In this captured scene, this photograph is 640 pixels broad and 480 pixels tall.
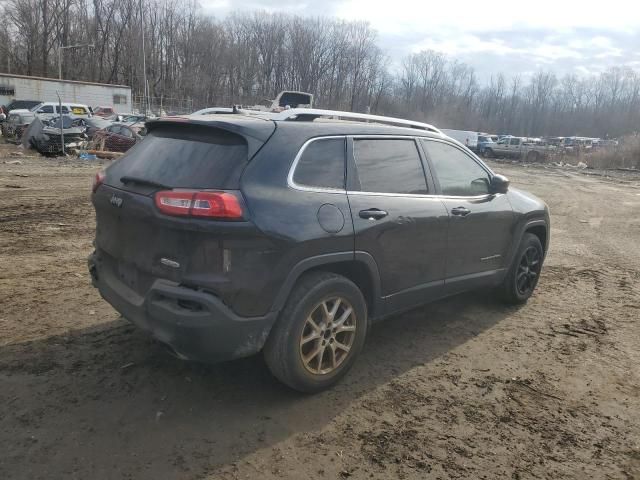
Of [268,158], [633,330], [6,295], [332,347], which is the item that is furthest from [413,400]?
[6,295]

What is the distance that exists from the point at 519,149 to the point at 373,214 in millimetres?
39858

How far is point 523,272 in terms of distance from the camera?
5371 mm

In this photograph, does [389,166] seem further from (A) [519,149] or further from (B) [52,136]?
(A) [519,149]

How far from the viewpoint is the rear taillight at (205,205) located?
2918 mm

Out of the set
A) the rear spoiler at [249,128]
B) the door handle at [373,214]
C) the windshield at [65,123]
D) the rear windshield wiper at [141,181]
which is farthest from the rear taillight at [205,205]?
the windshield at [65,123]

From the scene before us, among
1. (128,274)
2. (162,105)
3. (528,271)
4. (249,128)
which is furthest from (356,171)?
(162,105)

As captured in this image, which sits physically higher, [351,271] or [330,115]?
[330,115]

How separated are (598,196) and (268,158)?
1639cm

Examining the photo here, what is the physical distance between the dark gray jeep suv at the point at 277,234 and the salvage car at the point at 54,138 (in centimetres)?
1772

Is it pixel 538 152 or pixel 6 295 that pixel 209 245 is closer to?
pixel 6 295

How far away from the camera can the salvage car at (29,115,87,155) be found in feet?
63.3

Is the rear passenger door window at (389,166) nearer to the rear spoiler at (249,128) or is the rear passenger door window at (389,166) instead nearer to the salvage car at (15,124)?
the rear spoiler at (249,128)

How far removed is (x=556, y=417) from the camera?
339 centimetres

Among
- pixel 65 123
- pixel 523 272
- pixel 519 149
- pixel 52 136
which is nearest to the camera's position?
pixel 523 272
